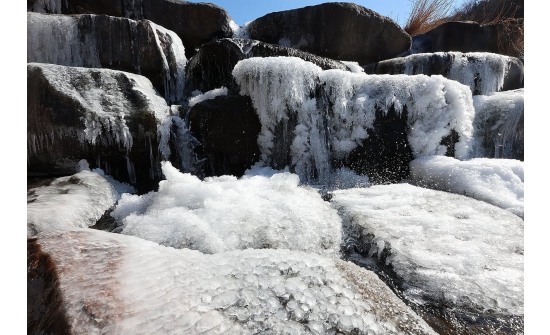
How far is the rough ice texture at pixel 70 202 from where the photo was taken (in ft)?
5.66

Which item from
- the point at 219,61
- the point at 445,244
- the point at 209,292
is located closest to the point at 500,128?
the point at 445,244

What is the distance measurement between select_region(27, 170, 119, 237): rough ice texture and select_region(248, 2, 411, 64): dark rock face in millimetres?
4646

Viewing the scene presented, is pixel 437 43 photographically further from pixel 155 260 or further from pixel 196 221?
pixel 155 260

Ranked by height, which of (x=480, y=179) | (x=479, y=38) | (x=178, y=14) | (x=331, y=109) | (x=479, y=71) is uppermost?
(x=479, y=38)

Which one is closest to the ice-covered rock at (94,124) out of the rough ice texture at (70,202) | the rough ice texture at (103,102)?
the rough ice texture at (103,102)

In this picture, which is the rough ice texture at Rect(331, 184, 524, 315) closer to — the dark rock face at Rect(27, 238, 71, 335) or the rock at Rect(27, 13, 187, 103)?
the dark rock face at Rect(27, 238, 71, 335)

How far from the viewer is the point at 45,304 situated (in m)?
0.84

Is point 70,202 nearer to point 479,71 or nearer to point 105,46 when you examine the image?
point 105,46

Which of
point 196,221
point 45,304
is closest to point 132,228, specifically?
point 196,221

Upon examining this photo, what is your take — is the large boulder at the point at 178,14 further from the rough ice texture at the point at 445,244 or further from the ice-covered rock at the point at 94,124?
the rough ice texture at the point at 445,244

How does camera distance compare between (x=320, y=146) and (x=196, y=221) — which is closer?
(x=196, y=221)

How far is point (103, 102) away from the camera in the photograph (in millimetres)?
2861

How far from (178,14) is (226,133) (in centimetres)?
334

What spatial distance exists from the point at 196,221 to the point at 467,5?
11.3 m
